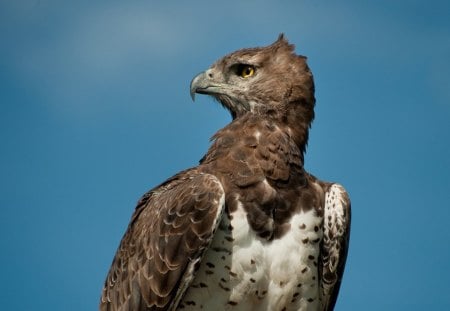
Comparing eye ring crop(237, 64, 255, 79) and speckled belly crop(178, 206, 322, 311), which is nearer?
speckled belly crop(178, 206, 322, 311)

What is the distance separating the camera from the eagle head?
830 centimetres

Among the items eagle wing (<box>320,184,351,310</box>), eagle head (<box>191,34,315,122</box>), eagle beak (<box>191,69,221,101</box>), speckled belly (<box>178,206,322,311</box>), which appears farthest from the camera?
eagle beak (<box>191,69,221,101</box>)

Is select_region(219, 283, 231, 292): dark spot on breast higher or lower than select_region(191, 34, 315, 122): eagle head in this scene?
lower

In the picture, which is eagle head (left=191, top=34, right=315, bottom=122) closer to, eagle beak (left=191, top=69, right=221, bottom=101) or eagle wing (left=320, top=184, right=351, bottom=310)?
eagle beak (left=191, top=69, right=221, bottom=101)

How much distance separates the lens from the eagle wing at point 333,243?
7613mm

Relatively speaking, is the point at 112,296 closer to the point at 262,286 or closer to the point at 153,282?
the point at 153,282

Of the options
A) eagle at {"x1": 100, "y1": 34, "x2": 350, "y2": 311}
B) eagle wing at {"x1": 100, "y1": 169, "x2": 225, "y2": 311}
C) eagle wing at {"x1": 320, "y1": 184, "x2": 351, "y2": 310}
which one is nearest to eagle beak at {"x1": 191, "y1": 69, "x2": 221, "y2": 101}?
eagle at {"x1": 100, "y1": 34, "x2": 350, "y2": 311}

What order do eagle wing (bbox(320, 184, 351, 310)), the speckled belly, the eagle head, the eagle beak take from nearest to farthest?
the speckled belly
eagle wing (bbox(320, 184, 351, 310))
the eagle head
the eagle beak

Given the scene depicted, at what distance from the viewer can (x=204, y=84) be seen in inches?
349

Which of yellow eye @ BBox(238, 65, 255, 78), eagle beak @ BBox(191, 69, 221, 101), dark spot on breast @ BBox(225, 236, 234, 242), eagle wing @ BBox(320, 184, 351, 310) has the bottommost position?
dark spot on breast @ BBox(225, 236, 234, 242)

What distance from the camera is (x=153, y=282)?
7.38m

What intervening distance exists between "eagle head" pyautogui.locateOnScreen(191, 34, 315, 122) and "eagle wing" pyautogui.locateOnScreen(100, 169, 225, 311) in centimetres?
113

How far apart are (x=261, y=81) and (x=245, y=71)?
35 cm

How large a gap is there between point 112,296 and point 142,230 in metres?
0.84
